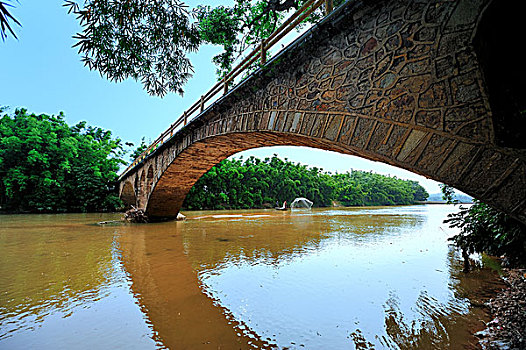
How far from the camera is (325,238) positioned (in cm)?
770

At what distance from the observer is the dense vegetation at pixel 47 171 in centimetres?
2127

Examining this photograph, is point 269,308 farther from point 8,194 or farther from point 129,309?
point 8,194

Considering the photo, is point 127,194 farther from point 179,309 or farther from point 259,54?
point 179,309

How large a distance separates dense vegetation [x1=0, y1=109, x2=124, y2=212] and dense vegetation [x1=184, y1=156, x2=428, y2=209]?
28.2ft

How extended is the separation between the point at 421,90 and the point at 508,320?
2.36 m

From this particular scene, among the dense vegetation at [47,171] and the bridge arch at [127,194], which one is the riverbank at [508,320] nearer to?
the bridge arch at [127,194]

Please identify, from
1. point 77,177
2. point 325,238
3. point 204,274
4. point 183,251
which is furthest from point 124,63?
point 77,177

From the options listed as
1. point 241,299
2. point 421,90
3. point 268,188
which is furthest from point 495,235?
point 268,188

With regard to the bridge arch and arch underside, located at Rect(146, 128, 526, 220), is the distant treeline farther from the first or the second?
→ arch underside, located at Rect(146, 128, 526, 220)

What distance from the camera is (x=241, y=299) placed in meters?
→ 3.15

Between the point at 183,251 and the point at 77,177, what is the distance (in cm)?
2301

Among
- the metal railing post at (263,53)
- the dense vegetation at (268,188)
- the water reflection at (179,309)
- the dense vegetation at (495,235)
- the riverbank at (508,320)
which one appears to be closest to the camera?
the riverbank at (508,320)

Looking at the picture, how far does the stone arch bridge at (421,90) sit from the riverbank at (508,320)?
952 mm

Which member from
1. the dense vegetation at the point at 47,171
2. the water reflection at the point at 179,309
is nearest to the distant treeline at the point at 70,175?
the dense vegetation at the point at 47,171
